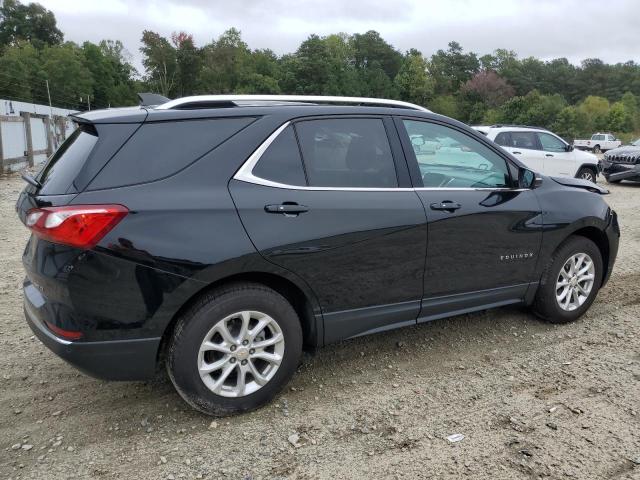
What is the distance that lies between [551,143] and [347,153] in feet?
37.9

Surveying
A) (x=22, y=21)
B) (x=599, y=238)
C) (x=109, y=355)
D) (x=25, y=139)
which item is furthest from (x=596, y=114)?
(x=22, y=21)

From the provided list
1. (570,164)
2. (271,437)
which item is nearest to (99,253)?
(271,437)

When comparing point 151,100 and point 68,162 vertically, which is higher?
point 151,100

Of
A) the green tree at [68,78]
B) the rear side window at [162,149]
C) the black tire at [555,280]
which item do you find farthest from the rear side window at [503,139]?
the green tree at [68,78]

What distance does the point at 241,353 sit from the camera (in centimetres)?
298

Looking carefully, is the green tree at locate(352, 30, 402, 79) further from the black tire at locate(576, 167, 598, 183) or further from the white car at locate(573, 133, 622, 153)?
the black tire at locate(576, 167, 598, 183)

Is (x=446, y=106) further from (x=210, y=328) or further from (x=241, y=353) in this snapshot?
(x=210, y=328)

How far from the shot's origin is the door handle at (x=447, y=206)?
3539 millimetres

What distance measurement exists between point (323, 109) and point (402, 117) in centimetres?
58

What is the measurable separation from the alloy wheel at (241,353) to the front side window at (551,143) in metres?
12.0

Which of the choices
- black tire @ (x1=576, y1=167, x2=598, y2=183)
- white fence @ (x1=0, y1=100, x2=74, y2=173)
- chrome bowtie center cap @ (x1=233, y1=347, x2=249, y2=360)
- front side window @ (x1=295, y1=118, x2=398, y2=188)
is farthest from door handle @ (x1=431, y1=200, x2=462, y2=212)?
black tire @ (x1=576, y1=167, x2=598, y2=183)

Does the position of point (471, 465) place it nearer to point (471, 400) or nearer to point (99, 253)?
point (471, 400)

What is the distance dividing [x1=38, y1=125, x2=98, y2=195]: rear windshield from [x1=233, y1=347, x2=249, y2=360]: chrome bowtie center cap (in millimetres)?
1215

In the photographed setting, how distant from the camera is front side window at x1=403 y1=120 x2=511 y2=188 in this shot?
3650 millimetres
